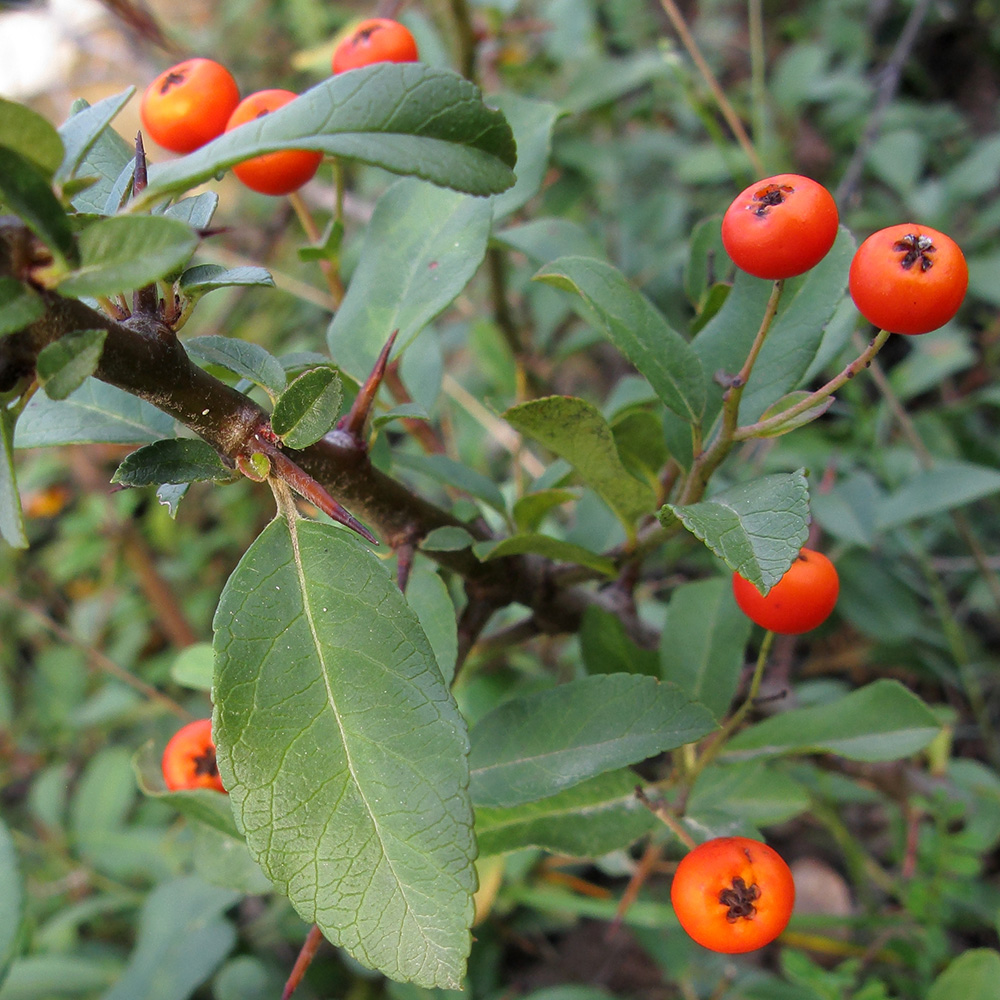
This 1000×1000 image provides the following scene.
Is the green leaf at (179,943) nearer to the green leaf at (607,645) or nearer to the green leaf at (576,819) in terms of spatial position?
the green leaf at (576,819)

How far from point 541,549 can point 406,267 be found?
1.54ft

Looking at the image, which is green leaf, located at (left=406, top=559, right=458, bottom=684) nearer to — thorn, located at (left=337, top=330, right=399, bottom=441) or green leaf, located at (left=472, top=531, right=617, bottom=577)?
green leaf, located at (left=472, top=531, right=617, bottom=577)

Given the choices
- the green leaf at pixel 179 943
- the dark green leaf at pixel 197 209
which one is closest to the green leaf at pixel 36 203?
the dark green leaf at pixel 197 209

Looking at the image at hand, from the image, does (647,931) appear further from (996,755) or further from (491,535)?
(491,535)

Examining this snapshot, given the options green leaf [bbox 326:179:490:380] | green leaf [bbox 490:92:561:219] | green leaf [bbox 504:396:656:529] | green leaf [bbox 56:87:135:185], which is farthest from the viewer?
green leaf [bbox 490:92:561:219]

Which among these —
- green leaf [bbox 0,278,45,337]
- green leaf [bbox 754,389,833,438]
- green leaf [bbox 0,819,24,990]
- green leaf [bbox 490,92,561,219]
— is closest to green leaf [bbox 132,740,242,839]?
green leaf [bbox 0,819,24,990]

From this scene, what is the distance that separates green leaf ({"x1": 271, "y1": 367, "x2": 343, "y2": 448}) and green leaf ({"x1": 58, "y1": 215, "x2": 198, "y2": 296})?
20cm

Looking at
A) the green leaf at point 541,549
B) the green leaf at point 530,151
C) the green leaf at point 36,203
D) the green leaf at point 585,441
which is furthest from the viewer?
the green leaf at point 530,151

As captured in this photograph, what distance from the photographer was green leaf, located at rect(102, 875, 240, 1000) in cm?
169

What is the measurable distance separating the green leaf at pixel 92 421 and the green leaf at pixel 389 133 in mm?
414

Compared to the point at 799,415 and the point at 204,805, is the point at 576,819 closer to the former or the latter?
the point at 204,805

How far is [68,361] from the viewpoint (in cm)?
67

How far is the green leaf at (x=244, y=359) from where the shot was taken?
2.93 ft

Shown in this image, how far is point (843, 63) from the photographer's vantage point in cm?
334
